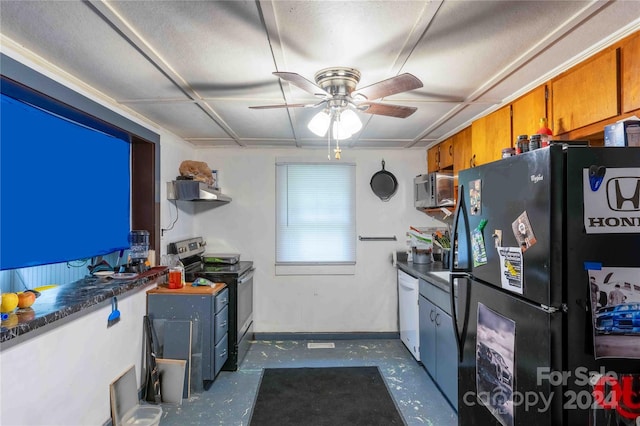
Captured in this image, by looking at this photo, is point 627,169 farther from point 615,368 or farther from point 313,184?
point 313,184

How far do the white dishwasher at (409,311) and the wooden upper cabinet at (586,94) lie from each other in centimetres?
188

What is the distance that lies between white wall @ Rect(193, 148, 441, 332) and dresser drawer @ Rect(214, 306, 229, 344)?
2.95 ft

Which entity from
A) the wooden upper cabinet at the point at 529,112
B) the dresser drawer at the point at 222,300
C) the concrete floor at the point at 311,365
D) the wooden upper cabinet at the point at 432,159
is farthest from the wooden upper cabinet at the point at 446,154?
the dresser drawer at the point at 222,300

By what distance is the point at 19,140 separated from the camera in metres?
1.79

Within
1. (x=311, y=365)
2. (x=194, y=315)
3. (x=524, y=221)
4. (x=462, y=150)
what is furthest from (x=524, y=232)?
(x=311, y=365)

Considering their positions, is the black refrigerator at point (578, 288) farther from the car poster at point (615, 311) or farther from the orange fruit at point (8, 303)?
the orange fruit at point (8, 303)

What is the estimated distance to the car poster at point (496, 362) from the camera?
1.37 m

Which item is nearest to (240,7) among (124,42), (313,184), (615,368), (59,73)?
(124,42)

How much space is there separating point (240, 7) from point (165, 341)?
2.49 m

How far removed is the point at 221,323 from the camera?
2957mm

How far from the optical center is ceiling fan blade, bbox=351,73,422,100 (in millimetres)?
1521

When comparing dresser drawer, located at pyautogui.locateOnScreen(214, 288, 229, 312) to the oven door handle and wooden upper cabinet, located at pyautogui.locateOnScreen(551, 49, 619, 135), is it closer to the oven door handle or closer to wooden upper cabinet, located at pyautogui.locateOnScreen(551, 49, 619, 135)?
the oven door handle

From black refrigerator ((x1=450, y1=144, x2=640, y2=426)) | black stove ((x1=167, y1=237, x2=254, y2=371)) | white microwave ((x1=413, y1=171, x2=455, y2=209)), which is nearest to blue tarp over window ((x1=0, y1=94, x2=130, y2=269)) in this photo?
black stove ((x1=167, y1=237, x2=254, y2=371))

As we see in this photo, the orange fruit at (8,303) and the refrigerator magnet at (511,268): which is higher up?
the refrigerator magnet at (511,268)
